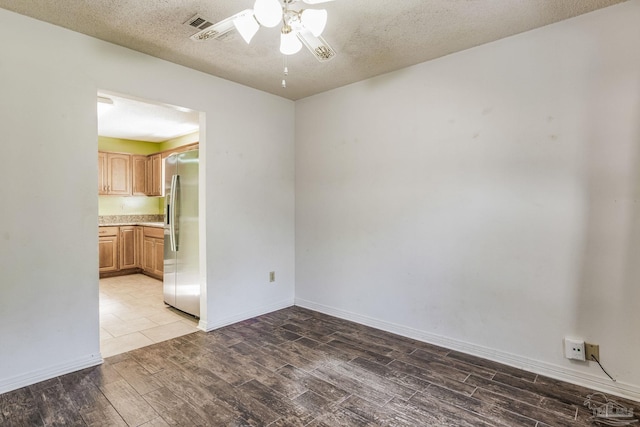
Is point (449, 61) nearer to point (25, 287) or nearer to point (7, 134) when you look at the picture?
point (7, 134)

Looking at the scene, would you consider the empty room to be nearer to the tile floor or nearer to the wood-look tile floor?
the wood-look tile floor

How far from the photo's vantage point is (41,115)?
2328mm

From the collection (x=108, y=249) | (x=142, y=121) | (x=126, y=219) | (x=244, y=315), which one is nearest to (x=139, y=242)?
(x=108, y=249)

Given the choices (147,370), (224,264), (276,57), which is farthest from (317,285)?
(276,57)

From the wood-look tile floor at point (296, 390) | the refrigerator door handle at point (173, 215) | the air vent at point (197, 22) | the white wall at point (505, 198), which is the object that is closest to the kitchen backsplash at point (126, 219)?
the refrigerator door handle at point (173, 215)

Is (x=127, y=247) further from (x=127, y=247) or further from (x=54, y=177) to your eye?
(x=54, y=177)

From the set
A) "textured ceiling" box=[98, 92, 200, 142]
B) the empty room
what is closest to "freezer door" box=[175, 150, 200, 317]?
the empty room

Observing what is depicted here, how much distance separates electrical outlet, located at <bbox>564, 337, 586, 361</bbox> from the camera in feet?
7.39

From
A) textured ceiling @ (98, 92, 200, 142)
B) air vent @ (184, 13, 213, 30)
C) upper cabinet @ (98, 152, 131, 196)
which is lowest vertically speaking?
upper cabinet @ (98, 152, 131, 196)

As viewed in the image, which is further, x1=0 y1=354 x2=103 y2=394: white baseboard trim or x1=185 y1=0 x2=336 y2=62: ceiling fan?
x1=0 y1=354 x2=103 y2=394: white baseboard trim

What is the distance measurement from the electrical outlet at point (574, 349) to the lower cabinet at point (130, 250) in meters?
5.22

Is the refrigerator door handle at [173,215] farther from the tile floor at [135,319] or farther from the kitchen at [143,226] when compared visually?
the tile floor at [135,319]

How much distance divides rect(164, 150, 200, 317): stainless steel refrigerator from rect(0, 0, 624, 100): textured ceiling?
1144 millimetres

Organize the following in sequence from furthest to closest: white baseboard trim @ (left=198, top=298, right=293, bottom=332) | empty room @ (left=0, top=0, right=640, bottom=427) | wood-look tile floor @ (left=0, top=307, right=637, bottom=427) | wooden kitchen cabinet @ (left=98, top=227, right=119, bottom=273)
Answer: wooden kitchen cabinet @ (left=98, top=227, right=119, bottom=273), white baseboard trim @ (left=198, top=298, right=293, bottom=332), empty room @ (left=0, top=0, right=640, bottom=427), wood-look tile floor @ (left=0, top=307, right=637, bottom=427)
